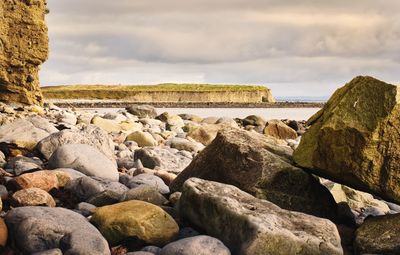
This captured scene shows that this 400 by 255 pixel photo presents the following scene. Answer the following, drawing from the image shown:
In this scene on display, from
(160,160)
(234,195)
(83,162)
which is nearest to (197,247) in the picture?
(234,195)

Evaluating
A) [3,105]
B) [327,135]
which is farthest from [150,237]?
[3,105]

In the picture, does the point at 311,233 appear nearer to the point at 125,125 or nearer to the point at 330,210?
the point at 330,210

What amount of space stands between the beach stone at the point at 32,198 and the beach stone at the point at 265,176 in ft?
6.30

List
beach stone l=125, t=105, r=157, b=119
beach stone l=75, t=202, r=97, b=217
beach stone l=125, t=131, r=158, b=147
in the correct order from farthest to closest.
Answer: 1. beach stone l=125, t=105, r=157, b=119
2. beach stone l=125, t=131, r=158, b=147
3. beach stone l=75, t=202, r=97, b=217

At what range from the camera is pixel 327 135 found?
693 cm

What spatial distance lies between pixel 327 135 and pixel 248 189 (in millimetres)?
1155

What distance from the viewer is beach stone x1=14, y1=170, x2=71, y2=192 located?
7594 mm

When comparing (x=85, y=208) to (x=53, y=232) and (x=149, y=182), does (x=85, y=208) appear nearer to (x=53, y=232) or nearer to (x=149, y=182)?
(x=53, y=232)

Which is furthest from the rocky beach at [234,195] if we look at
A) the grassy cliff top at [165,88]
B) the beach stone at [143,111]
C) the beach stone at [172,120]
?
the grassy cliff top at [165,88]

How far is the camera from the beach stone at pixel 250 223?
19.0ft

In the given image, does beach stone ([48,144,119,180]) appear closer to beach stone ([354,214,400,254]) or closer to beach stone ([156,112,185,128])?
beach stone ([354,214,400,254])

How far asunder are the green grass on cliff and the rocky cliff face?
47.6 meters

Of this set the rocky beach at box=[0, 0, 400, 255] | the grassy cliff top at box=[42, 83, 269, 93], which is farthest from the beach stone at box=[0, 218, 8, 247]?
the grassy cliff top at box=[42, 83, 269, 93]

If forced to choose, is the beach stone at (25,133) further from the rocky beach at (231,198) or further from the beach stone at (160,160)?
the beach stone at (160,160)
